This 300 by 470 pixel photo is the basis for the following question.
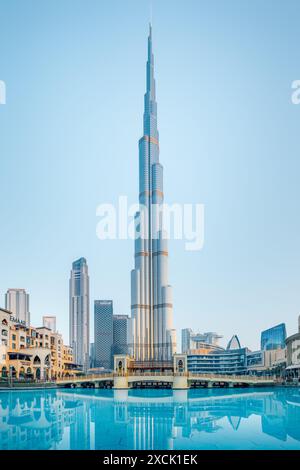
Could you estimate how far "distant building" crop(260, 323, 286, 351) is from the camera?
112900 millimetres

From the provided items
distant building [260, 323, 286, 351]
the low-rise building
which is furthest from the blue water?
the low-rise building

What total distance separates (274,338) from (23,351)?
66399 mm

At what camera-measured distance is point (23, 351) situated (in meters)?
68.9

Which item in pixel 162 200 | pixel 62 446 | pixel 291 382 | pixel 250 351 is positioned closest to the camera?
pixel 62 446

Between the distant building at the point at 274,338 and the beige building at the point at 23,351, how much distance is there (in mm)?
52573

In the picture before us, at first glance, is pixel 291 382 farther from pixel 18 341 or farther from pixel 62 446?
pixel 62 446

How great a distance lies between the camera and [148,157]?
6220 inches

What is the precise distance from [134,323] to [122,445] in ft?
409

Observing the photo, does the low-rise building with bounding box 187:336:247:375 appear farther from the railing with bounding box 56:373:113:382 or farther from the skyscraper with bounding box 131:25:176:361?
the railing with bounding box 56:373:113:382

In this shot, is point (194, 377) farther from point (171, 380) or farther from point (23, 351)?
point (23, 351)

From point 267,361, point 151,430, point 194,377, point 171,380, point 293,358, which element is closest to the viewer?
point 151,430

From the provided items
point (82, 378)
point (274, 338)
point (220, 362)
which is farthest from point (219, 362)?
point (82, 378)

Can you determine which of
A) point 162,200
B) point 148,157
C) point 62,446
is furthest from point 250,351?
point 62,446
